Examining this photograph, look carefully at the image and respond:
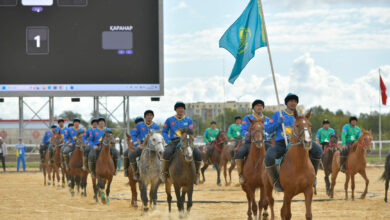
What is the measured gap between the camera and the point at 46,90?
28.0 m

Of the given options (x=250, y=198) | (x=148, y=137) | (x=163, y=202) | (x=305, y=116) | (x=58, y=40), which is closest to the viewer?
(x=305, y=116)

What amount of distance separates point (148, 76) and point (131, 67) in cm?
86

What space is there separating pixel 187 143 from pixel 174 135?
1.13m

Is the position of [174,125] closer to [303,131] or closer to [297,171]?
[297,171]

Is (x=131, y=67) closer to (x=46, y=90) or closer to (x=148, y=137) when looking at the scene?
(x=46, y=90)

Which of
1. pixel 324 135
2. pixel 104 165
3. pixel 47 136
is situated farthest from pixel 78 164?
pixel 324 135

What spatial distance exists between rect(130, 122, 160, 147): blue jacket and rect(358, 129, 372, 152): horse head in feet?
19.3

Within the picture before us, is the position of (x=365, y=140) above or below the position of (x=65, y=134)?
below

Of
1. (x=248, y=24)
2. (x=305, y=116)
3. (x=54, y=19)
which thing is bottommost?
(x=305, y=116)

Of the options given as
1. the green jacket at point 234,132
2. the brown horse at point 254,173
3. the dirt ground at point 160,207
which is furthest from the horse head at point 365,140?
the green jacket at point 234,132

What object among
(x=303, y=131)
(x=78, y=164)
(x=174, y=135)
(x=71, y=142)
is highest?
(x=303, y=131)

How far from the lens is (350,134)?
1847cm

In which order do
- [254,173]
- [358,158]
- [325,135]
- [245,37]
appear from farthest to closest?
1. [325,135]
2. [358,158]
3. [245,37]
4. [254,173]

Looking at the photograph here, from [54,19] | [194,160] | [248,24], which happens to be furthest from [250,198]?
[54,19]
